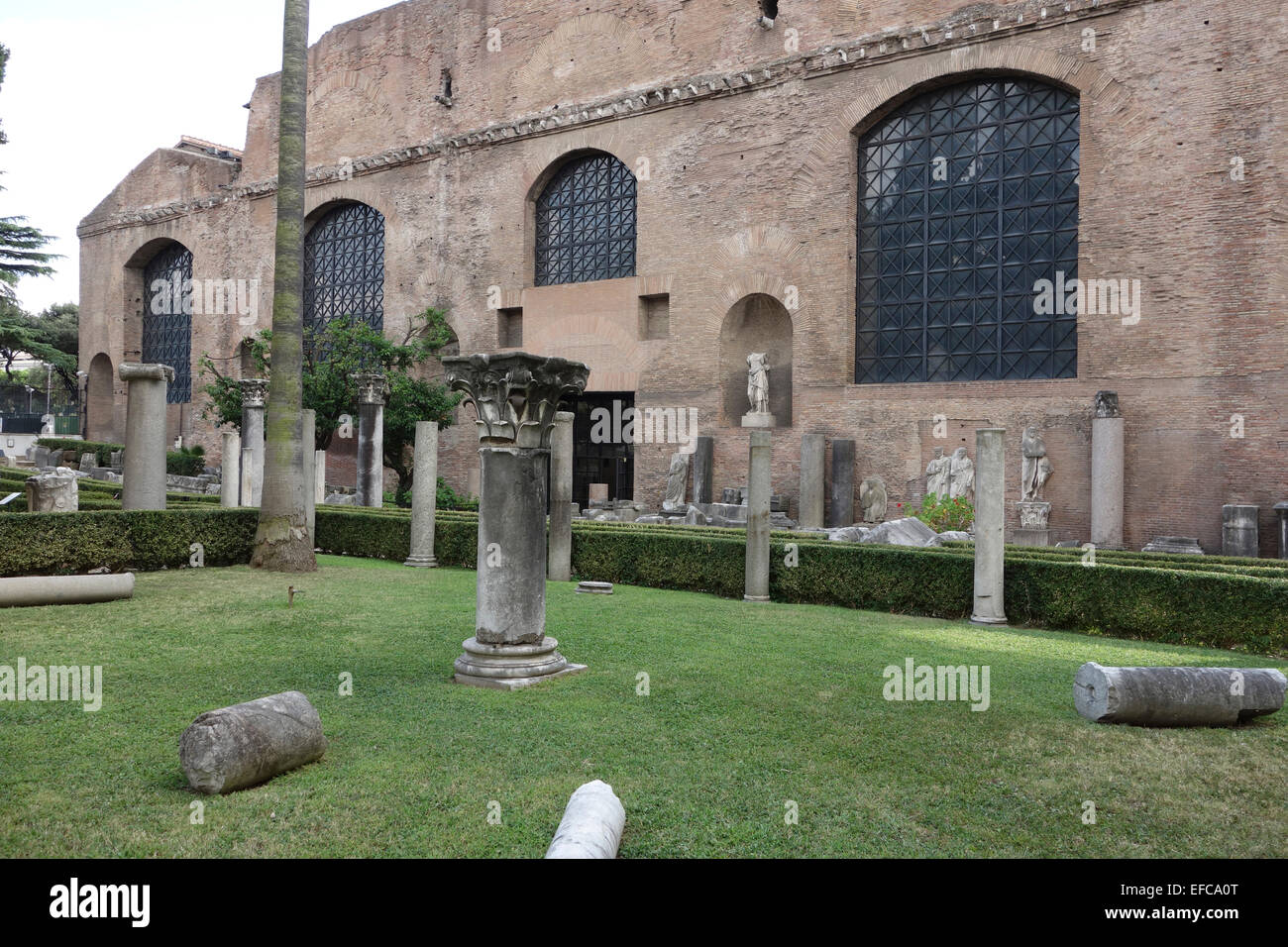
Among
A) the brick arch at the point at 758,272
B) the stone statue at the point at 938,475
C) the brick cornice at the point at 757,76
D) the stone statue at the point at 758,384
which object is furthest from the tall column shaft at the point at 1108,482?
the brick cornice at the point at 757,76

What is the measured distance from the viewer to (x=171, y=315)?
36.2 m

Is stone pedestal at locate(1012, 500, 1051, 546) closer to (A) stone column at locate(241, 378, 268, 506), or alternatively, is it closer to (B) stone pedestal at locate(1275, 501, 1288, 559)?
(B) stone pedestal at locate(1275, 501, 1288, 559)

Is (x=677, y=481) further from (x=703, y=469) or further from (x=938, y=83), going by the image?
(x=938, y=83)

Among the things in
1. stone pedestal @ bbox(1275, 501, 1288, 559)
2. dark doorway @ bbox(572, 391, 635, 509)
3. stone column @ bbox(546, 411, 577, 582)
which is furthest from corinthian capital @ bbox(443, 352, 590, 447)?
dark doorway @ bbox(572, 391, 635, 509)

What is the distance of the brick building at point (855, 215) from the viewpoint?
53.2 ft

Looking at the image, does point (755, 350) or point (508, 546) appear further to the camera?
point (755, 350)

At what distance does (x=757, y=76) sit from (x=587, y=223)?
230 inches

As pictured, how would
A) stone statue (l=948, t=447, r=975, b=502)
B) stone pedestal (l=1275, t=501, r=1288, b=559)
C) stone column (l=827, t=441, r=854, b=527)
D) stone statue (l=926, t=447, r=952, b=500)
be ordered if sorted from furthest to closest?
stone column (l=827, t=441, r=854, b=527)
stone statue (l=926, t=447, r=952, b=500)
stone statue (l=948, t=447, r=975, b=502)
stone pedestal (l=1275, t=501, r=1288, b=559)

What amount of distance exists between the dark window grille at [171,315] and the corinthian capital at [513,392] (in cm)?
3144

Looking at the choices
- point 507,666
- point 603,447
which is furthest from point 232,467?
point 507,666

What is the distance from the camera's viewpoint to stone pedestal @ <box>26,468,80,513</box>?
43.2 ft

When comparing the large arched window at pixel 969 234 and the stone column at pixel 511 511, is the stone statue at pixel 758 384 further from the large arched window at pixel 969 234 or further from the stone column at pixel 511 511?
the stone column at pixel 511 511

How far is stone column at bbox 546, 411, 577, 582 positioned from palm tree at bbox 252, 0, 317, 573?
3240 millimetres
